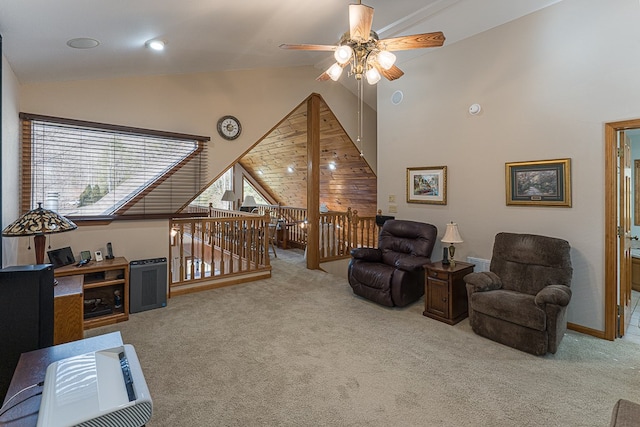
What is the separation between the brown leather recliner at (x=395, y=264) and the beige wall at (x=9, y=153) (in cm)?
337

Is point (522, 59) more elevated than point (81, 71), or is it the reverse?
point (522, 59)

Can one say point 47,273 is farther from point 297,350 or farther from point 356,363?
point 356,363

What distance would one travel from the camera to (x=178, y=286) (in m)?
4.17

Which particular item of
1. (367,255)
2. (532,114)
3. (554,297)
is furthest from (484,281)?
(532,114)

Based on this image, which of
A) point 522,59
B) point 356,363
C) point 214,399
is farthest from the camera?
point 522,59

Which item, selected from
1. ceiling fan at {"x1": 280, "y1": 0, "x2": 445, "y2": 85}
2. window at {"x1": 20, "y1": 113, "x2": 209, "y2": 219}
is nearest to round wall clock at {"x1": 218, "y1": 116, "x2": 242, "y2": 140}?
window at {"x1": 20, "y1": 113, "x2": 209, "y2": 219}

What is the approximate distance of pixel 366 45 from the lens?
2.52m

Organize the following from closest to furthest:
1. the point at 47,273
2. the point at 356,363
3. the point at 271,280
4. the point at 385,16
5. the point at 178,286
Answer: the point at 47,273
the point at 356,363
the point at 385,16
the point at 178,286
the point at 271,280

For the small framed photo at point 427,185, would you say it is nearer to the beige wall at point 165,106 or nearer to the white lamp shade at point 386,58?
the white lamp shade at point 386,58

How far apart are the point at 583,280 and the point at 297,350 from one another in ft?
9.21

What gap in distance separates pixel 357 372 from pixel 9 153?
3.32 m

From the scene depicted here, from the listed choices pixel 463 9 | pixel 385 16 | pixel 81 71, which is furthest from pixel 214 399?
pixel 463 9

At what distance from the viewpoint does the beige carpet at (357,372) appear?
A: 1968 millimetres

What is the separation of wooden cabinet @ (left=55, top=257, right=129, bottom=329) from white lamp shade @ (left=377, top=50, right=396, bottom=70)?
10.5ft
